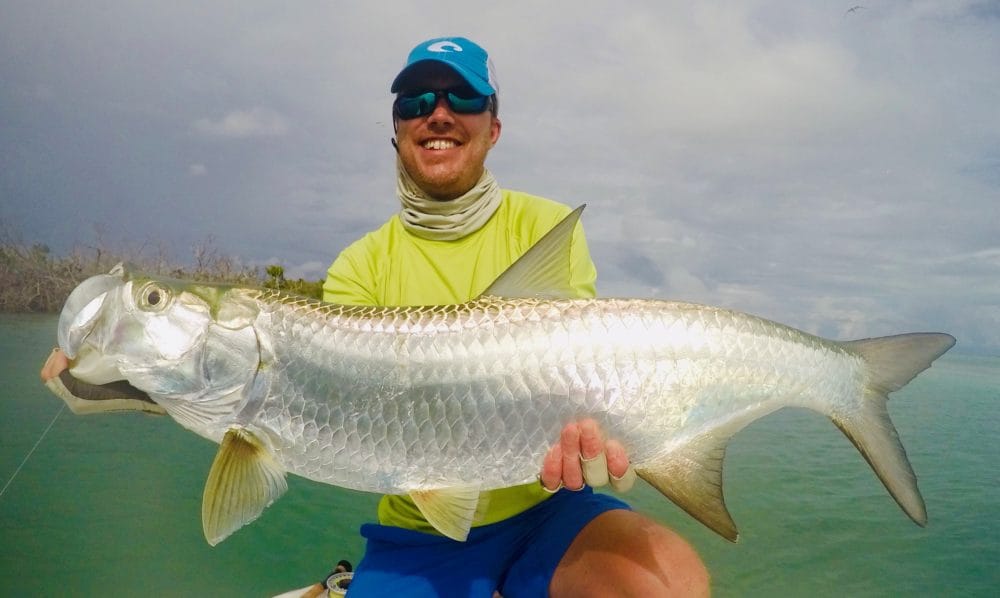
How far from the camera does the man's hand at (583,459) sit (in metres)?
1.73

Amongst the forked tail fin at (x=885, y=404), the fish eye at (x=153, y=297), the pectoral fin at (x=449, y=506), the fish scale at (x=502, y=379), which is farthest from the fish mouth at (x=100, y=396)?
the forked tail fin at (x=885, y=404)

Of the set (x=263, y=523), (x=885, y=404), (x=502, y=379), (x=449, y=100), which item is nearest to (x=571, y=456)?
(x=502, y=379)

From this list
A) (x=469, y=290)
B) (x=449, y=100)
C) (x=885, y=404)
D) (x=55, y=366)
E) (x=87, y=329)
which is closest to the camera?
(x=87, y=329)

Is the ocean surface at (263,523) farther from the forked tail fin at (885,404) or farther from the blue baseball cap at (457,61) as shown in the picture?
the forked tail fin at (885,404)

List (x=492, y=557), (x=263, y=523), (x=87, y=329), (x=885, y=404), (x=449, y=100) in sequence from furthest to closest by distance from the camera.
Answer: (x=263, y=523) → (x=449, y=100) → (x=492, y=557) → (x=885, y=404) → (x=87, y=329)

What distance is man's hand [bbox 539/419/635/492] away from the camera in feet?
5.66

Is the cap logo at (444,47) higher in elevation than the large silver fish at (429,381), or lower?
higher

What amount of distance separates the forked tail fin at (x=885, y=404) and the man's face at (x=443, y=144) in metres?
1.78

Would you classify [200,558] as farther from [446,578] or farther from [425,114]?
[425,114]

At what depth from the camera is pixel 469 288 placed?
2.73 m

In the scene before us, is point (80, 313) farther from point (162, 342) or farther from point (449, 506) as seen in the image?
point (449, 506)

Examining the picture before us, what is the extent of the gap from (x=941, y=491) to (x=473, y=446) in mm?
12194

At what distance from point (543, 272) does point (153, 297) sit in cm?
114

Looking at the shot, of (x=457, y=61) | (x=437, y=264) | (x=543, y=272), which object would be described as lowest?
(x=543, y=272)
